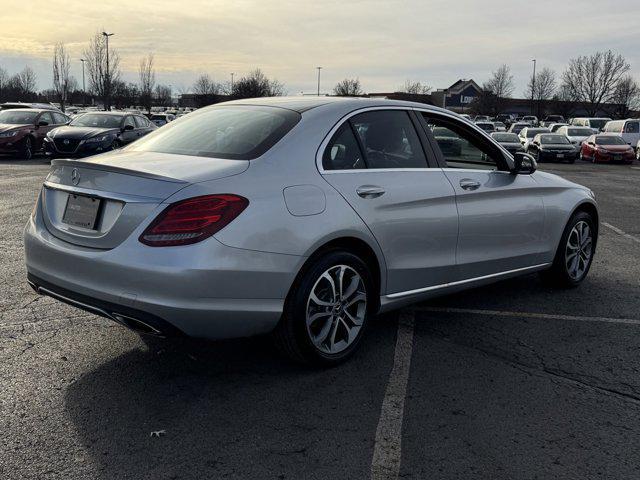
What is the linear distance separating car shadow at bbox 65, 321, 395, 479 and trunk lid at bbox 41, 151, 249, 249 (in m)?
0.87

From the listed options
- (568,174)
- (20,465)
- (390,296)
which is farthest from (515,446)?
(568,174)

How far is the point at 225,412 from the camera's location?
3.41 m

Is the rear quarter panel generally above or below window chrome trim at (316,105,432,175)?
below

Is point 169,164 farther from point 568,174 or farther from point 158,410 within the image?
point 568,174

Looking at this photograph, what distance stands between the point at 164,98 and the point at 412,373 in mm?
84915

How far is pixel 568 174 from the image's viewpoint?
22172mm

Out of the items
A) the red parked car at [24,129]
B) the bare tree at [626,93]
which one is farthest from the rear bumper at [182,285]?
the bare tree at [626,93]

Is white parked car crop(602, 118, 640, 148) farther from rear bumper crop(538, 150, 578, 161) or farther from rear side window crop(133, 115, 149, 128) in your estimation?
rear side window crop(133, 115, 149, 128)

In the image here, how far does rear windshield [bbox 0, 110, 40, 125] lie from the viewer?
67.4 feet

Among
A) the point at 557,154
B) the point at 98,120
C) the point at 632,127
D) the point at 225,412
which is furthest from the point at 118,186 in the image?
the point at 632,127

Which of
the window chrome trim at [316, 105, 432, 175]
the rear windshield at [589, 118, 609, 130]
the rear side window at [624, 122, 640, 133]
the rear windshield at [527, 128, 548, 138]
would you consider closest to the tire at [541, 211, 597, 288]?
the window chrome trim at [316, 105, 432, 175]

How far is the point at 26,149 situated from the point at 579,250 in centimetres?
1848

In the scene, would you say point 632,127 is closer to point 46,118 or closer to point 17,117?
point 46,118

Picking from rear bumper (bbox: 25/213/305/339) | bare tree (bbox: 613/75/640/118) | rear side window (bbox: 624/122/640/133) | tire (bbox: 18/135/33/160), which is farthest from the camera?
bare tree (bbox: 613/75/640/118)
